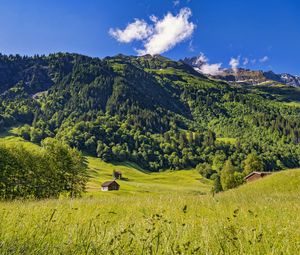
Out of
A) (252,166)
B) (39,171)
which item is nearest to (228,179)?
(252,166)

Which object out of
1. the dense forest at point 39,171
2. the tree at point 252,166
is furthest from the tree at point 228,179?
the dense forest at point 39,171

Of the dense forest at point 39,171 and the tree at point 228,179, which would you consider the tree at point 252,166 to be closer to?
the tree at point 228,179

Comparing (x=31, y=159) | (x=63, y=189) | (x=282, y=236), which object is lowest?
(x=63, y=189)

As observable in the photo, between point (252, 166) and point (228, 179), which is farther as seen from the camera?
point (252, 166)

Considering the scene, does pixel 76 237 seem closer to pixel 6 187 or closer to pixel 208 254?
pixel 208 254

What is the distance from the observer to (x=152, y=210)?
9828mm

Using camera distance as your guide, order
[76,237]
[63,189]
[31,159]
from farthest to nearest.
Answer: [63,189] → [31,159] → [76,237]

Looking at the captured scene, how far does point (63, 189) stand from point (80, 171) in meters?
7.95

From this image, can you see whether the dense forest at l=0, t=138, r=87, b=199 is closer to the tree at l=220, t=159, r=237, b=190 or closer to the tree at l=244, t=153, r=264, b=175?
the tree at l=220, t=159, r=237, b=190

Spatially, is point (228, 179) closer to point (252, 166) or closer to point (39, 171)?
point (252, 166)

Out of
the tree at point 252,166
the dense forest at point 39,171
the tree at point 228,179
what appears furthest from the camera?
the tree at point 252,166

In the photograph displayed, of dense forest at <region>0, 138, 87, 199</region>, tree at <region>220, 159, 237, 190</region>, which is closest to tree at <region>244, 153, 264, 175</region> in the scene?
tree at <region>220, 159, 237, 190</region>

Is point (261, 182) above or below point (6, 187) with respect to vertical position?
above

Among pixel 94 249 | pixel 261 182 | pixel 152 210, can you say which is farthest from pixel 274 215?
pixel 261 182
